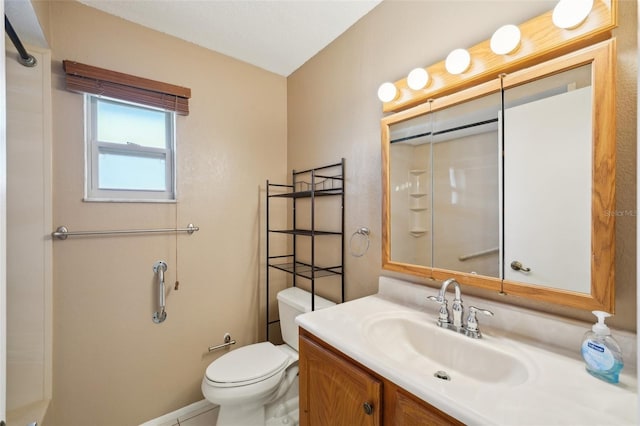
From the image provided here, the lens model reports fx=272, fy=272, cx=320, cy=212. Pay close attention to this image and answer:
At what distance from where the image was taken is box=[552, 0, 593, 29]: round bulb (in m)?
0.79

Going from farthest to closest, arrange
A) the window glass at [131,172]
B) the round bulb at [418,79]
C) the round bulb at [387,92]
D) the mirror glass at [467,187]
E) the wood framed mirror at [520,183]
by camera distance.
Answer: the window glass at [131,172] → the round bulb at [387,92] → the round bulb at [418,79] → the mirror glass at [467,187] → the wood framed mirror at [520,183]

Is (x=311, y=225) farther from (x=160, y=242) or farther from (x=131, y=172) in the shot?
(x=131, y=172)

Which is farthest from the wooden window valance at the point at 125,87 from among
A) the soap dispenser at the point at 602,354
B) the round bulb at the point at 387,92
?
the soap dispenser at the point at 602,354

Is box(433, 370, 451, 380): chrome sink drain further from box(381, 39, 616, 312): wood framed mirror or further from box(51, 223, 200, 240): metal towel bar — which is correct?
box(51, 223, 200, 240): metal towel bar

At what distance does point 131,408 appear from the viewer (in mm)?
1600

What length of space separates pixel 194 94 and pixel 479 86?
5.45ft

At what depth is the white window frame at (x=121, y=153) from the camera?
1.51 m

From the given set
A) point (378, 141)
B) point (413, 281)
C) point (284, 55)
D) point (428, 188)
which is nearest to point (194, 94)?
point (284, 55)

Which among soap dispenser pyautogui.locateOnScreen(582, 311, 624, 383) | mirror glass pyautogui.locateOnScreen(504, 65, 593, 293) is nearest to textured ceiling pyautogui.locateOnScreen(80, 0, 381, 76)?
mirror glass pyautogui.locateOnScreen(504, 65, 593, 293)

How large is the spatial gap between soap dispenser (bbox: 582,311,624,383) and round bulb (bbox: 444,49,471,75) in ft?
3.02

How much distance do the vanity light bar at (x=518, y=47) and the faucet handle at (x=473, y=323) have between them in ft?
2.82

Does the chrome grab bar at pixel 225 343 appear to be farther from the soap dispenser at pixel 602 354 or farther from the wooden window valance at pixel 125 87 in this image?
the soap dispenser at pixel 602 354

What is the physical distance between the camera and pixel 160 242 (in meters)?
1.70

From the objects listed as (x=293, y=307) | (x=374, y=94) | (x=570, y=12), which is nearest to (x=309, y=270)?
(x=293, y=307)
